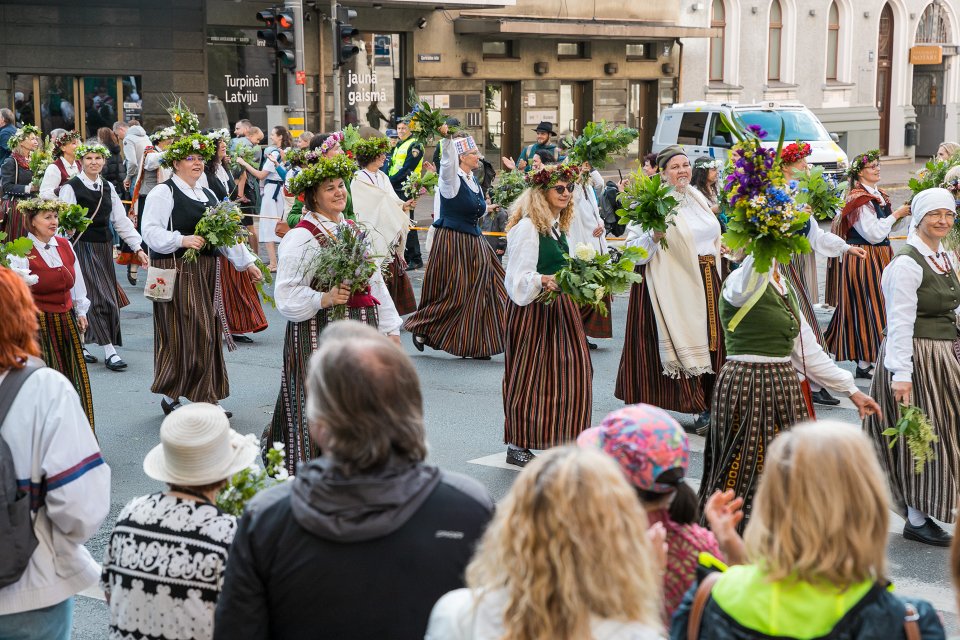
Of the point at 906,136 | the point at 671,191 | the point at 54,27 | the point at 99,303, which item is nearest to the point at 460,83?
the point at 54,27

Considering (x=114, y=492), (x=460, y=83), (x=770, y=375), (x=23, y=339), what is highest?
(x=460, y=83)

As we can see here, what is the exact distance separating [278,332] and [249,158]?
5.76m

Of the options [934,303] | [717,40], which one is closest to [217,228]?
[934,303]

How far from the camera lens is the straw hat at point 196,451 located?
137 inches

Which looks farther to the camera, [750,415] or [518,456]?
[518,456]

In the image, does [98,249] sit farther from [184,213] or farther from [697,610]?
[697,610]

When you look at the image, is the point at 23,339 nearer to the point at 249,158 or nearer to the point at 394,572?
the point at 394,572

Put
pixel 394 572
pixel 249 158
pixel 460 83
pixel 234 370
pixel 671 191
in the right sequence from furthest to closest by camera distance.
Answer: pixel 460 83, pixel 249 158, pixel 234 370, pixel 671 191, pixel 394 572

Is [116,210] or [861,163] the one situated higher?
[861,163]

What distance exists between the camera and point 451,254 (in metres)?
11.0

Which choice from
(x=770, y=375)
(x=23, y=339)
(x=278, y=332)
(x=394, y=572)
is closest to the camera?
(x=394, y=572)

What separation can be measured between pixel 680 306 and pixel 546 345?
1.19 meters

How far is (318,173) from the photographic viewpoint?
6461 mm

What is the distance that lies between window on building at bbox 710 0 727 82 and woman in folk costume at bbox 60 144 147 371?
969 inches
